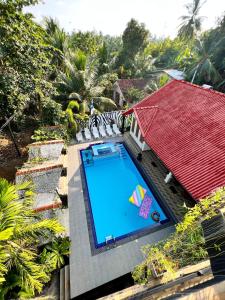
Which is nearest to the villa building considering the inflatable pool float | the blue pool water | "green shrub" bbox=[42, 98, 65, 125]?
the blue pool water

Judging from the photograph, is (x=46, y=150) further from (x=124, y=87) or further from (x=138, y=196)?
(x=124, y=87)

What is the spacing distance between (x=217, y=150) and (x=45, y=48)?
39.1 feet

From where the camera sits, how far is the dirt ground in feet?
34.1

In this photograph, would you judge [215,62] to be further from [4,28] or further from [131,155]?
[4,28]

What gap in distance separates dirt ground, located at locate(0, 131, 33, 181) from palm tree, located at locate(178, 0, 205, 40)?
3049 centimetres

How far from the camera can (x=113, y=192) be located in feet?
37.1

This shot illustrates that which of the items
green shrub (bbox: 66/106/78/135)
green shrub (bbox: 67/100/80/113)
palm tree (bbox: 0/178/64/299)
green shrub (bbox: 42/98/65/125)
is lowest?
palm tree (bbox: 0/178/64/299)

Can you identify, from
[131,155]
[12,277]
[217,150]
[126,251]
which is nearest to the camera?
[12,277]

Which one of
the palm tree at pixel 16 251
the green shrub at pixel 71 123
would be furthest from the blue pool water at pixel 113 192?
the palm tree at pixel 16 251

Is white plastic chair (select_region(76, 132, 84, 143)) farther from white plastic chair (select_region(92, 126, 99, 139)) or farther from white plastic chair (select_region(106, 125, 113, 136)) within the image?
white plastic chair (select_region(106, 125, 113, 136))

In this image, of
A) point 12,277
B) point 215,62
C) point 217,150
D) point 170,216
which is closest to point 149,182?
point 170,216

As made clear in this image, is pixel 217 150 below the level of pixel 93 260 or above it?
above

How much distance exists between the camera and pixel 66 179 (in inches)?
457

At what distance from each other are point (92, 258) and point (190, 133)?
30.5 ft
